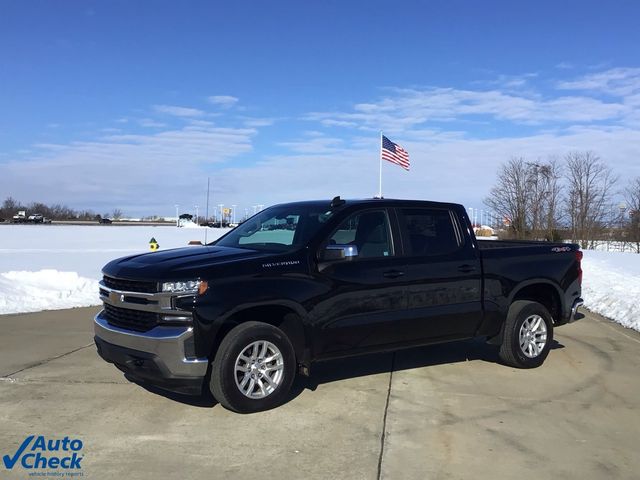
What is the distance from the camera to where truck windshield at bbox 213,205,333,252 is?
574 cm

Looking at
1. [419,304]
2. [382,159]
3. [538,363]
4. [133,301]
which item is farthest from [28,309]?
[382,159]

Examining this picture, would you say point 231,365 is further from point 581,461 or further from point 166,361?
point 581,461

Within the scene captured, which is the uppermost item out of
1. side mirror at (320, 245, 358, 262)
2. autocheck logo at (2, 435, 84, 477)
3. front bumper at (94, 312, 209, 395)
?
side mirror at (320, 245, 358, 262)

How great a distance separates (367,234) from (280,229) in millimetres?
906

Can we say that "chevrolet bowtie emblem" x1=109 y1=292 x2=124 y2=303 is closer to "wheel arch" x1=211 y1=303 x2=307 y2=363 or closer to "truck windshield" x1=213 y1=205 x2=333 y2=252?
"wheel arch" x1=211 y1=303 x2=307 y2=363

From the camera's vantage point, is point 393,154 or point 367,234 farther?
point 393,154

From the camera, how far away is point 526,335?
22.7ft

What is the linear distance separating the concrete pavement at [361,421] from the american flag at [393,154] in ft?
50.9

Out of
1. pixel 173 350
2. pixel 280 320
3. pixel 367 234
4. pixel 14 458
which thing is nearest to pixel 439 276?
pixel 367 234

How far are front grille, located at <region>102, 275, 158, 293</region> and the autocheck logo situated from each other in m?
1.27

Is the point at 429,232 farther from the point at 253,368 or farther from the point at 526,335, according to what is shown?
the point at 253,368

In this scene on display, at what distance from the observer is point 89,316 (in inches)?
395

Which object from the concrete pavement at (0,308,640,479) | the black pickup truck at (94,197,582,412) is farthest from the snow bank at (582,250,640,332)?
the black pickup truck at (94,197,582,412)

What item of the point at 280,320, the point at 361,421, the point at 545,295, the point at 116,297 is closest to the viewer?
the point at 361,421
